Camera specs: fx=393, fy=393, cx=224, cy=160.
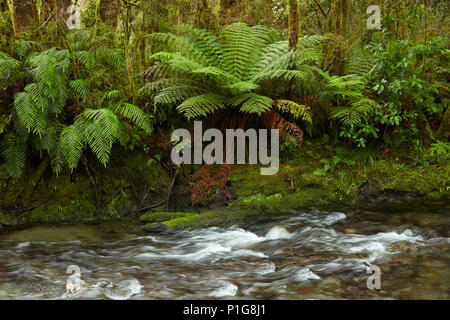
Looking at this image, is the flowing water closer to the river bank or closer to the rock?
the rock

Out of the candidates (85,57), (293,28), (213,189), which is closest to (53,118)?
(85,57)

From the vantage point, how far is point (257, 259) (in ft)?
11.7

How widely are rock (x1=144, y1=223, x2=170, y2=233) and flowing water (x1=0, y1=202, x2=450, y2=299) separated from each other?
126mm

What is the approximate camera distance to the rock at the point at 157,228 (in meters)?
4.48

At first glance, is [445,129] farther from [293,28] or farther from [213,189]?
[213,189]

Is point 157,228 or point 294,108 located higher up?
point 294,108

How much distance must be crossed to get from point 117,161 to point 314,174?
105 inches

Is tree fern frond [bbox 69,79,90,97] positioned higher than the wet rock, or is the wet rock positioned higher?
tree fern frond [bbox 69,79,90,97]

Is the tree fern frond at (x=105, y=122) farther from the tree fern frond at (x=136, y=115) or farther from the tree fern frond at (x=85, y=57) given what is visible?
the tree fern frond at (x=85, y=57)

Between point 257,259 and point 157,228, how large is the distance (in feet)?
4.74

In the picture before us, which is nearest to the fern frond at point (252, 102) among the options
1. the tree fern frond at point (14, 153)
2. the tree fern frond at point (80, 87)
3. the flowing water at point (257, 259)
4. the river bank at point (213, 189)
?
the river bank at point (213, 189)

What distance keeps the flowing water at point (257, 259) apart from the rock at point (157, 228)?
13 centimetres

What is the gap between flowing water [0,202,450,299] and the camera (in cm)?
282

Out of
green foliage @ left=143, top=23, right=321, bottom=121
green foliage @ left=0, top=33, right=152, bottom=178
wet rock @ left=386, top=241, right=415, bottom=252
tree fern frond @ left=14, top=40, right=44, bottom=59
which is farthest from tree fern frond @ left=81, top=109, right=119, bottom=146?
wet rock @ left=386, top=241, right=415, bottom=252
